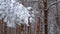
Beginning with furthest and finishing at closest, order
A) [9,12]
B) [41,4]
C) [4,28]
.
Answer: [4,28] < [41,4] < [9,12]

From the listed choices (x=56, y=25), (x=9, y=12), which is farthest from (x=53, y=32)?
(x=9, y=12)

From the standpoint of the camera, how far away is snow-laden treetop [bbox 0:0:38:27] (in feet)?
10.5

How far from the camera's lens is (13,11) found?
3.23 meters

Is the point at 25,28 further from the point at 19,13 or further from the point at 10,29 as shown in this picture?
the point at 19,13

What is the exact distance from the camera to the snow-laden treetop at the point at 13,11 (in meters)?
3.21

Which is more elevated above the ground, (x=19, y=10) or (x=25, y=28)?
(x=19, y=10)

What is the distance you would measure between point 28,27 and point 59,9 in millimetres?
661

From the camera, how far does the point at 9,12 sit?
3.22 meters

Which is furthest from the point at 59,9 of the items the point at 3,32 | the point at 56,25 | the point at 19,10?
the point at 3,32

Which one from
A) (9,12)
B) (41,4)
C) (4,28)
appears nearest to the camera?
(9,12)

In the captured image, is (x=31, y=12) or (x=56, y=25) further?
(x=56, y=25)

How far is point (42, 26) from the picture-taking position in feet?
12.3

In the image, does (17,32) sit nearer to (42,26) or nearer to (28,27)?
(28,27)

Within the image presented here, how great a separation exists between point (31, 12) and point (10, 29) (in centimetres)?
60
